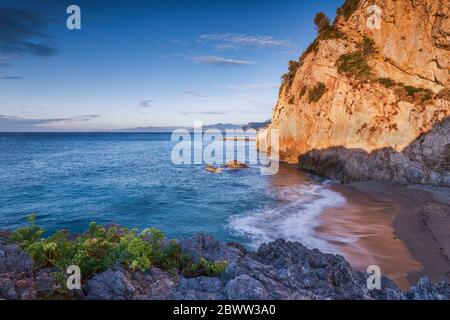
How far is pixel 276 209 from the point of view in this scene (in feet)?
79.8

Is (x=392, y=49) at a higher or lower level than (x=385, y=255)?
higher

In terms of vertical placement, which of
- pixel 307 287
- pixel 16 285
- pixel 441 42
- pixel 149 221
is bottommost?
pixel 149 221

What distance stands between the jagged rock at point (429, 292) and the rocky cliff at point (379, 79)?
2367 cm

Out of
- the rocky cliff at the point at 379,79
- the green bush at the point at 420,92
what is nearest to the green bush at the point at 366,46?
the rocky cliff at the point at 379,79

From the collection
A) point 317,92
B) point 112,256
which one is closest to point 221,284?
point 112,256

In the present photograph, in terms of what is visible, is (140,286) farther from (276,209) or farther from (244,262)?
(276,209)

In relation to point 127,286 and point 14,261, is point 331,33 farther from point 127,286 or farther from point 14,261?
point 14,261

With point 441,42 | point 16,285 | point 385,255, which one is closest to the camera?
point 16,285

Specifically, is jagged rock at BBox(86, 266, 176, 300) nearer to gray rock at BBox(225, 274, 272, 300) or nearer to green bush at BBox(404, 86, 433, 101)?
gray rock at BBox(225, 274, 272, 300)

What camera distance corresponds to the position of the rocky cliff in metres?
29.2

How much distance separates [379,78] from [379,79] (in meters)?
0.17

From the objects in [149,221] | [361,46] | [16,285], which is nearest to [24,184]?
[149,221]

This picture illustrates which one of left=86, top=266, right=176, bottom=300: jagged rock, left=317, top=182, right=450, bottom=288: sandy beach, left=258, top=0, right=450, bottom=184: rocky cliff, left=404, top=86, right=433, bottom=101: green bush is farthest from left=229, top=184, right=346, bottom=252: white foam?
left=404, top=86, right=433, bottom=101: green bush
